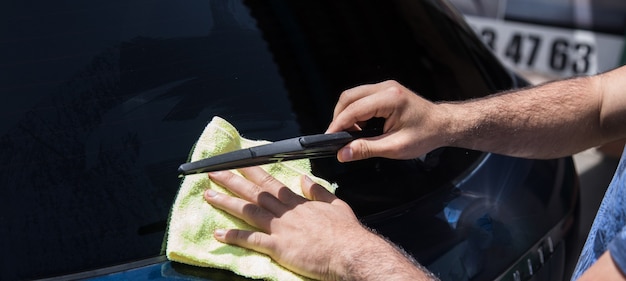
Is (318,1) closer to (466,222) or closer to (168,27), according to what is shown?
(168,27)

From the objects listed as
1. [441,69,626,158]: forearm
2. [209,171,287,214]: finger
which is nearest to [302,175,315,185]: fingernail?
[209,171,287,214]: finger

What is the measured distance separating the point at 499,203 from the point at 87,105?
105cm

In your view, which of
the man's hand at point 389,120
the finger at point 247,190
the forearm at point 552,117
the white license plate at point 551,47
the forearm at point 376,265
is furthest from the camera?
the white license plate at point 551,47

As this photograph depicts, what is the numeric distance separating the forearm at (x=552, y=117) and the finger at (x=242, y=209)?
62 centimetres

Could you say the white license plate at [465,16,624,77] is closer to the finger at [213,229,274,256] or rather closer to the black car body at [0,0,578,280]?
the black car body at [0,0,578,280]

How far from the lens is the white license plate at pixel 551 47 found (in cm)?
532

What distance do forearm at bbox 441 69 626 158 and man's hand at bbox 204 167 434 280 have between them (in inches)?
20.4

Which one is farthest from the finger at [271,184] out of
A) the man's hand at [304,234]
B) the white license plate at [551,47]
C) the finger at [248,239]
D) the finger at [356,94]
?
the white license plate at [551,47]

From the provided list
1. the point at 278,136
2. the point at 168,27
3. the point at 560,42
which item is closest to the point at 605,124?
the point at 278,136

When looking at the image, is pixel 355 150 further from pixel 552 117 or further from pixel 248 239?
pixel 552 117

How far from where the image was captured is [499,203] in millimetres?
2068

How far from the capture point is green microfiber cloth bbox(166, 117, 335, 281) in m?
1.58

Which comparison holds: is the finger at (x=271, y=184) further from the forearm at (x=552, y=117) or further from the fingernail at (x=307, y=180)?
the forearm at (x=552, y=117)

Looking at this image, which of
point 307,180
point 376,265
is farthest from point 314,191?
point 376,265
